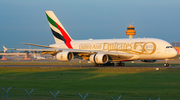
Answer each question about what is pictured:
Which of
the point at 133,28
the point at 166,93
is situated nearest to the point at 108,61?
the point at 166,93

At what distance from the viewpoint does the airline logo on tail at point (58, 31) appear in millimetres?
51875

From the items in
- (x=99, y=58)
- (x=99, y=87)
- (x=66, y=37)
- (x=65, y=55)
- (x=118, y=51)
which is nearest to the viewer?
(x=99, y=87)

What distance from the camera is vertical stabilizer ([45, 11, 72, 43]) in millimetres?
51938

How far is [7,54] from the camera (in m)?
182

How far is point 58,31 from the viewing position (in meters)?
52.1

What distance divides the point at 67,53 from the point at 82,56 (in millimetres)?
3506

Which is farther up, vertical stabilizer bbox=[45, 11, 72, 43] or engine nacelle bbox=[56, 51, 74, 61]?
vertical stabilizer bbox=[45, 11, 72, 43]

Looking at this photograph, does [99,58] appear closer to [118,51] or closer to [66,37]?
[118,51]

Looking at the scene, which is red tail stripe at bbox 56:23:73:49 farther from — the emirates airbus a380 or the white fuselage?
the white fuselage

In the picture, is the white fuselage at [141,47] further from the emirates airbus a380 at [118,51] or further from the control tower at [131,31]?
the control tower at [131,31]

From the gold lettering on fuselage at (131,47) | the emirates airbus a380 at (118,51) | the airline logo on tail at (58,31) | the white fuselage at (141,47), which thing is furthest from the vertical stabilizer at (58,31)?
the white fuselage at (141,47)

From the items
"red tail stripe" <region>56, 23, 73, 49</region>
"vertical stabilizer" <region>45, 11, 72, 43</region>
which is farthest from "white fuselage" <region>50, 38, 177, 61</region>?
"vertical stabilizer" <region>45, 11, 72, 43</region>

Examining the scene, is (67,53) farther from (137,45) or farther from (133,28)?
(133,28)

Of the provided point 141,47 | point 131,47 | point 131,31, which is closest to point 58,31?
point 131,47
